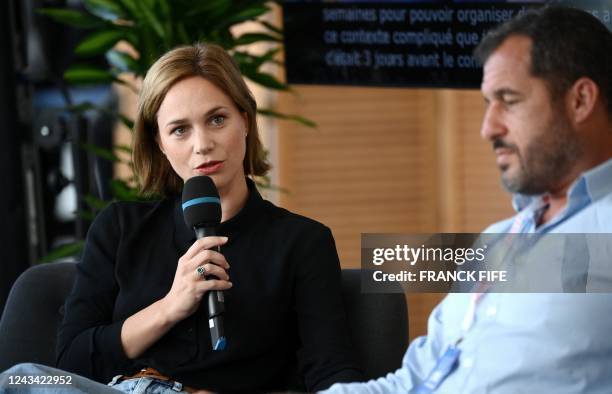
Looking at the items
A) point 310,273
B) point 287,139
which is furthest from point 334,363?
point 287,139

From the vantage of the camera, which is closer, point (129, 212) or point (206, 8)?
point (129, 212)

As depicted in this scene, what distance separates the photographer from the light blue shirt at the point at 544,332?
1.37m

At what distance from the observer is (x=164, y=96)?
1918 mm

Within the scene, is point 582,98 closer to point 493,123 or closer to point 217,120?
point 493,123

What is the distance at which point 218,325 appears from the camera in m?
1.69

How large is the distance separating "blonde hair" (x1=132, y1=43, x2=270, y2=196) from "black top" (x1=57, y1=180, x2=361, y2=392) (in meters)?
0.06

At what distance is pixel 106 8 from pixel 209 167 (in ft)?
4.28

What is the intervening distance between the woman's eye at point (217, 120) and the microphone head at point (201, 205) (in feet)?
0.44

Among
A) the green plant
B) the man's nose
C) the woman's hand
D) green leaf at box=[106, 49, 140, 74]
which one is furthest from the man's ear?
green leaf at box=[106, 49, 140, 74]

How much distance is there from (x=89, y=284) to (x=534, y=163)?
3.24 feet

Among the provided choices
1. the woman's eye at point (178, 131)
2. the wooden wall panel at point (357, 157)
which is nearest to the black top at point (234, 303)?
the woman's eye at point (178, 131)

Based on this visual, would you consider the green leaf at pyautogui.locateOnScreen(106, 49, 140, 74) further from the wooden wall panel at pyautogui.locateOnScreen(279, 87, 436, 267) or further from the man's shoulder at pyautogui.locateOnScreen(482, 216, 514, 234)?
the man's shoulder at pyautogui.locateOnScreen(482, 216, 514, 234)

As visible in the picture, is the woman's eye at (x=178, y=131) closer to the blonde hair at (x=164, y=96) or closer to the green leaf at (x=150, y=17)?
the blonde hair at (x=164, y=96)

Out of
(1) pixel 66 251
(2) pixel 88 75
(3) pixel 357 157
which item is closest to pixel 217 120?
(2) pixel 88 75
